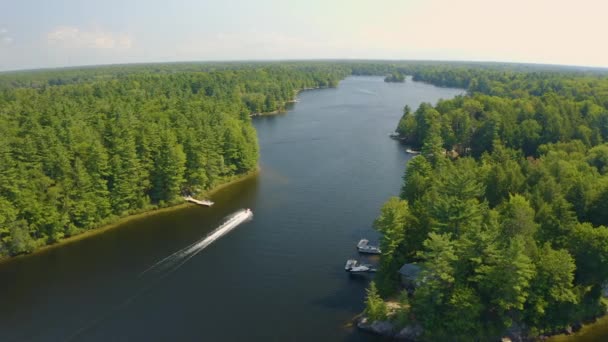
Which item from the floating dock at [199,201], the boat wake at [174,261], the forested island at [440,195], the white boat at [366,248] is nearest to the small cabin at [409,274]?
the forested island at [440,195]

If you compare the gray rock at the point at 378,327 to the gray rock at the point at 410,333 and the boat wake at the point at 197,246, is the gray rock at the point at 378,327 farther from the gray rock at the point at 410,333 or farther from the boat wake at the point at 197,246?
the boat wake at the point at 197,246

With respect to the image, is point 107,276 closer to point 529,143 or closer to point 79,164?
point 79,164

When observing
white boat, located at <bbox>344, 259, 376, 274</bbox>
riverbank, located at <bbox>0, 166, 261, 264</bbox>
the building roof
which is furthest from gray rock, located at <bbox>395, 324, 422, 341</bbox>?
riverbank, located at <bbox>0, 166, 261, 264</bbox>

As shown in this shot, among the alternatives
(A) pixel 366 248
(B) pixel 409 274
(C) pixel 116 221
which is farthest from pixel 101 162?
(B) pixel 409 274

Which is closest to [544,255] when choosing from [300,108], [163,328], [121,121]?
[163,328]

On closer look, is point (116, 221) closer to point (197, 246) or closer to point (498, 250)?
point (197, 246)

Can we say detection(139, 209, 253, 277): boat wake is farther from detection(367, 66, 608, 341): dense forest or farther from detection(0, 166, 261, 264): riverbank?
detection(367, 66, 608, 341): dense forest
